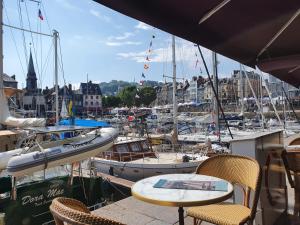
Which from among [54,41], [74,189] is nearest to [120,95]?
[54,41]

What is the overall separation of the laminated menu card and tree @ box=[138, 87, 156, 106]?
315 ft

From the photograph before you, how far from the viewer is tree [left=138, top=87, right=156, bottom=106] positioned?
9912 cm

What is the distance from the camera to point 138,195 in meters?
2.07

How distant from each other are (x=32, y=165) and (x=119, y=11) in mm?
5113

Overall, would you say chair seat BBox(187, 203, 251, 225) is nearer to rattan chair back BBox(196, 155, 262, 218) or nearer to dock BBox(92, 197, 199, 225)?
rattan chair back BBox(196, 155, 262, 218)

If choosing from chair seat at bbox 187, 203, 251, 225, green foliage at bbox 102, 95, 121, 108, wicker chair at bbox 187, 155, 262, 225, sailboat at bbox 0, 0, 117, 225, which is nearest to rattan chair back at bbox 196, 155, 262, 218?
wicker chair at bbox 187, 155, 262, 225

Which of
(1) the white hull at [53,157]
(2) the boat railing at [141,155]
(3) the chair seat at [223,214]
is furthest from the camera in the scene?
(2) the boat railing at [141,155]

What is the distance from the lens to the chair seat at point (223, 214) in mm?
2252

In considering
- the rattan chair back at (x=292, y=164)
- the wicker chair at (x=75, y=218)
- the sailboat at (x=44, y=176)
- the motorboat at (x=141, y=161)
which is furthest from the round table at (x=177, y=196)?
the motorboat at (x=141, y=161)

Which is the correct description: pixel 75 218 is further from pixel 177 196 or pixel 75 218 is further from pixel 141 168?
pixel 141 168

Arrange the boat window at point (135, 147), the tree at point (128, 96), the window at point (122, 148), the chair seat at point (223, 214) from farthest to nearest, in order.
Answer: the tree at point (128, 96), the boat window at point (135, 147), the window at point (122, 148), the chair seat at point (223, 214)

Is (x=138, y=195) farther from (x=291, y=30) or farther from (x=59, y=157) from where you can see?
(x=59, y=157)

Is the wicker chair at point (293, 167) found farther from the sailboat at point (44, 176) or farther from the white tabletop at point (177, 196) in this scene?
the sailboat at point (44, 176)

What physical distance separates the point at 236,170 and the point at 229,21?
129 cm
